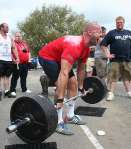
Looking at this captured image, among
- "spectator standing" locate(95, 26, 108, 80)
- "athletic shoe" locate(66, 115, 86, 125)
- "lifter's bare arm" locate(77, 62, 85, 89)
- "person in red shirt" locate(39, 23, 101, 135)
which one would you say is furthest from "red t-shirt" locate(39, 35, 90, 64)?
"spectator standing" locate(95, 26, 108, 80)

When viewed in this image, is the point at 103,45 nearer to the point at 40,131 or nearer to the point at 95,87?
the point at 95,87

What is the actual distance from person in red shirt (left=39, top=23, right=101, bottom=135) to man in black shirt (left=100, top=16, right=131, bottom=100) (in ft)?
9.63

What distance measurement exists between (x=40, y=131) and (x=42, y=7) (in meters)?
59.2

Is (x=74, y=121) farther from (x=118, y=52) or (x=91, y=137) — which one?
(x=118, y=52)

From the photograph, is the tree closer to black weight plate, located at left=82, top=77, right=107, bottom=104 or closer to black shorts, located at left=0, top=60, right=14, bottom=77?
black shorts, located at left=0, top=60, right=14, bottom=77

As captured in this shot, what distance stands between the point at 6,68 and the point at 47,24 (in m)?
52.3

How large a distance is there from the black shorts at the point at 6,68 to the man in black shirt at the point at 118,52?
2074mm

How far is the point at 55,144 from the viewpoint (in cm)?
642

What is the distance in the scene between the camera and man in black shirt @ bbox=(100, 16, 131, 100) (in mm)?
10617

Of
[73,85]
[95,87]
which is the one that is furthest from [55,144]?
[95,87]

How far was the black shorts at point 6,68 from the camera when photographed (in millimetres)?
10669

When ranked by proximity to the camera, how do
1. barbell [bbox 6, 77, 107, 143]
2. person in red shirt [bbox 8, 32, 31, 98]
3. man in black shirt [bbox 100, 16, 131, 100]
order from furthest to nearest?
1. person in red shirt [bbox 8, 32, 31, 98]
2. man in black shirt [bbox 100, 16, 131, 100]
3. barbell [bbox 6, 77, 107, 143]

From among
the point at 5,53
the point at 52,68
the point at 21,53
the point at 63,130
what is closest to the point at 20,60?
the point at 21,53

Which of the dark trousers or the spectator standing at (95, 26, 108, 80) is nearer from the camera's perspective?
the dark trousers
